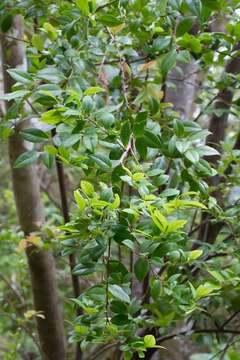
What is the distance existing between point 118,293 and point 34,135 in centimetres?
27

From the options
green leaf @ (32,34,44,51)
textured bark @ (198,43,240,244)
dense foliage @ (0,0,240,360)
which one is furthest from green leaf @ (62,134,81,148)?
textured bark @ (198,43,240,244)

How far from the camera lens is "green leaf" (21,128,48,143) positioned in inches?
28.7

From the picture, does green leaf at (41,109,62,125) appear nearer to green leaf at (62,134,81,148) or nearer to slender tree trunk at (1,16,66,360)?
green leaf at (62,134,81,148)

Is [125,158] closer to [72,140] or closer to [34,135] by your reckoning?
[72,140]

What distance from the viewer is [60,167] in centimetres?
117

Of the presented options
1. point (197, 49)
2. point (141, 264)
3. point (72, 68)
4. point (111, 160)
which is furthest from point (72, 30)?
point (141, 264)

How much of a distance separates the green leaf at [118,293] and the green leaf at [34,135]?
247 millimetres

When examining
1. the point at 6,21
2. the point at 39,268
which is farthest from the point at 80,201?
the point at 39,268

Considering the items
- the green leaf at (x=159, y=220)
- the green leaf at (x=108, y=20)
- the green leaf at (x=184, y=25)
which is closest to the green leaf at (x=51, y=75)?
the green leaf at (x=108, y=20)

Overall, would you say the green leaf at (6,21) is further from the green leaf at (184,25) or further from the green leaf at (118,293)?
the green leaf at (118,293)

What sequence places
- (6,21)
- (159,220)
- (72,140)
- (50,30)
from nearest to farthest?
(159,220) → (72,140) → (50,30) → (6,21)

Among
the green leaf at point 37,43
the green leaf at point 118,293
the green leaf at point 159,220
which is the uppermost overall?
A: the green leaf at point 37,43

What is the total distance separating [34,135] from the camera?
2.41 feet

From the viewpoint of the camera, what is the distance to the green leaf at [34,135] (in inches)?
28.7
